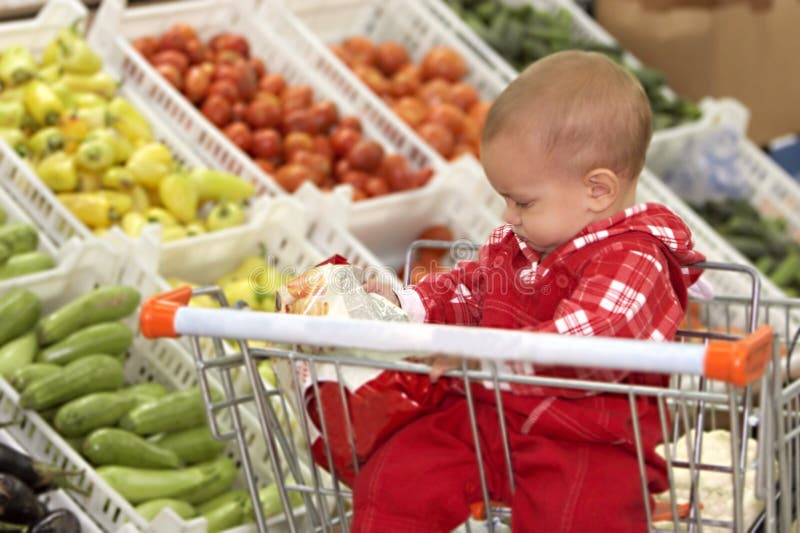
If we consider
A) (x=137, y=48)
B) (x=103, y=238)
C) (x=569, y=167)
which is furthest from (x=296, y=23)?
(x=569, y=167)

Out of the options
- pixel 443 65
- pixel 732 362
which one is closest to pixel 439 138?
pixel 443 65

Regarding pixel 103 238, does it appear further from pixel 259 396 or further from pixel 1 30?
pixel 259 396

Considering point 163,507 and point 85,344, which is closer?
point 163,507

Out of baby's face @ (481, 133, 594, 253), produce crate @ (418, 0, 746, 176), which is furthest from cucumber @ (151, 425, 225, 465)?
produce crate @ (418, 0, 746, 176)

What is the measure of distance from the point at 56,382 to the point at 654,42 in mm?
2988

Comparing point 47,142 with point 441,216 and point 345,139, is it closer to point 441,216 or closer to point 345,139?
point 345,139

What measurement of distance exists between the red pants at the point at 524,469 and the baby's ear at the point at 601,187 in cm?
28

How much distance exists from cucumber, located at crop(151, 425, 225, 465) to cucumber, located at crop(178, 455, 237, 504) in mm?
33

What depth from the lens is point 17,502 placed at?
2367 millimetres

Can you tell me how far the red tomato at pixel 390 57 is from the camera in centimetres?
452

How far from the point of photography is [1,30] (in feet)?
12.3

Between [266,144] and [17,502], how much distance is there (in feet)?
5.96

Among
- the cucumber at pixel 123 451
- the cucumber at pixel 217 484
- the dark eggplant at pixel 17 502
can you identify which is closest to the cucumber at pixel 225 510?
the cucumber at pixel 217 484

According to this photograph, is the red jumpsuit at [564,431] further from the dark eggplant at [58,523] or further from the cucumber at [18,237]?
the cucumber at [18,237]
